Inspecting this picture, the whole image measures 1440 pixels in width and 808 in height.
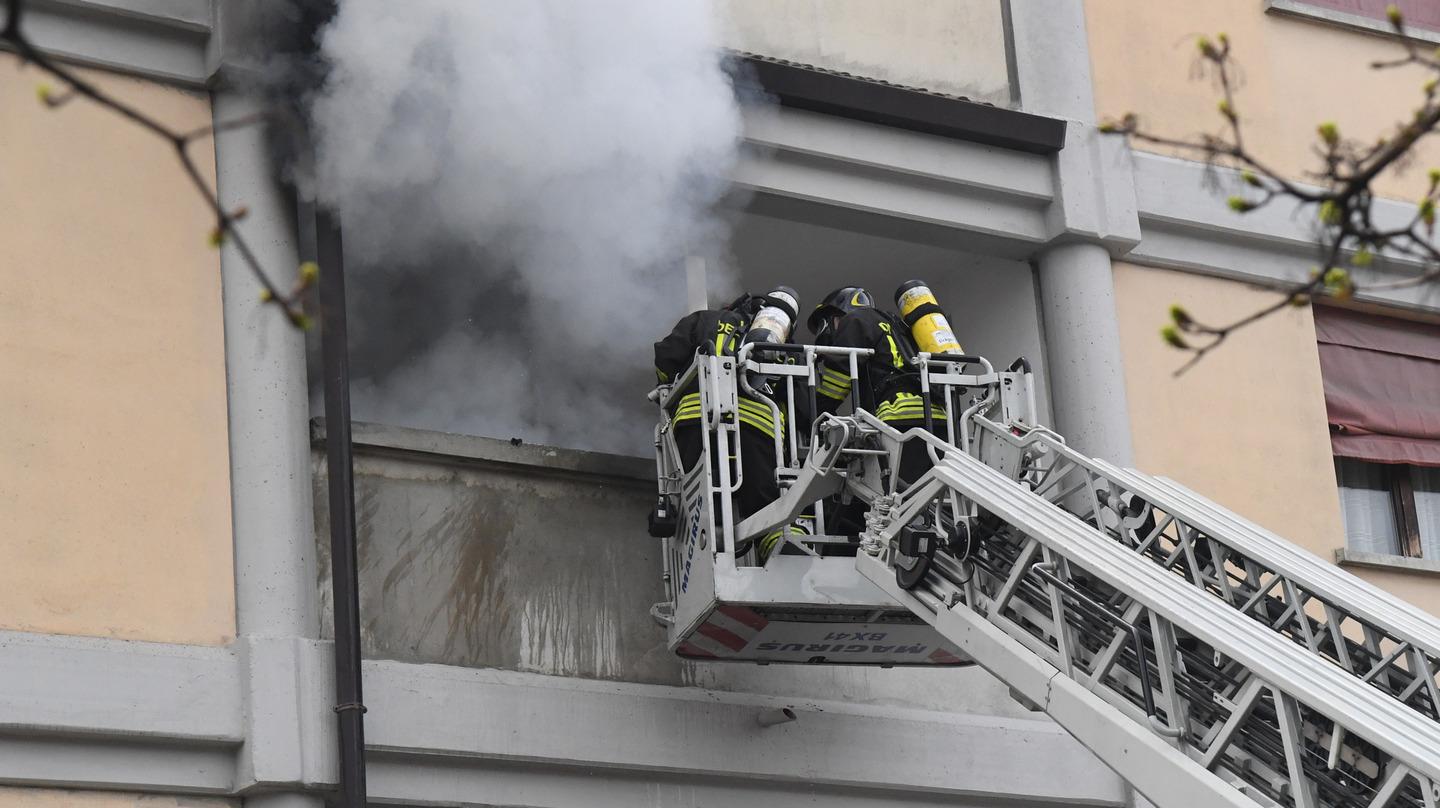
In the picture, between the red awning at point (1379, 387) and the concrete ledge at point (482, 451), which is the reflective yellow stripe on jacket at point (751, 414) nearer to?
the concrete ledge at point (482, 451)

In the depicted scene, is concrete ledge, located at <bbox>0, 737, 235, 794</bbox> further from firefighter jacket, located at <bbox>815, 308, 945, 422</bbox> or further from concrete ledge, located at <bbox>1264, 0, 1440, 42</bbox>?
concrete ledge, located at <bbox>1264, 0, 1440, 42</bbox>

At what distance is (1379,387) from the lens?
12148 millimetres

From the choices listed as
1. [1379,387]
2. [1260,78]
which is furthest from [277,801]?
[1260,78]

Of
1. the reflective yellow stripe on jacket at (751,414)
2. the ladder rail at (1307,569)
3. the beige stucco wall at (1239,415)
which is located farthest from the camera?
the beige stucco wall at (1239,415)

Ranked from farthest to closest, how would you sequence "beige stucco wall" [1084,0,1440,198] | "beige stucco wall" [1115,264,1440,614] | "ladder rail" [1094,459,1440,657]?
"beige stucco wall" [1084,0,1440,198] < "beige stucco wall" [1115,264,1440,614] < "ladder rail" [1094,459,1440,657]

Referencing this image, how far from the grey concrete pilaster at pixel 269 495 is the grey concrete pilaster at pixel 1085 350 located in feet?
14.2

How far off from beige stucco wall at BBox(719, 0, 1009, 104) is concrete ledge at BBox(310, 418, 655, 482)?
2375 millimetres

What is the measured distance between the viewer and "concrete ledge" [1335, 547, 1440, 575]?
11180 mm

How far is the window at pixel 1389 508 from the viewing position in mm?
11898

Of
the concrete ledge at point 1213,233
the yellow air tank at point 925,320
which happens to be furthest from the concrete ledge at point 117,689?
the concrete ledge at point 1213,233

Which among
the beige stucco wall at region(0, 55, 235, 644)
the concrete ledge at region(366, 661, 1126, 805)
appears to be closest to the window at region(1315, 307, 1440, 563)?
the concrete ledge at region(366, 661, 1126, 805)

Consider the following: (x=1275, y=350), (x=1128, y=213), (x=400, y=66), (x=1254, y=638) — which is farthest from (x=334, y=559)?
(x=1275, y=350)

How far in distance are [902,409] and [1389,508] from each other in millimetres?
4694

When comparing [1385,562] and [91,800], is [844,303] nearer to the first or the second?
[1385,562]
